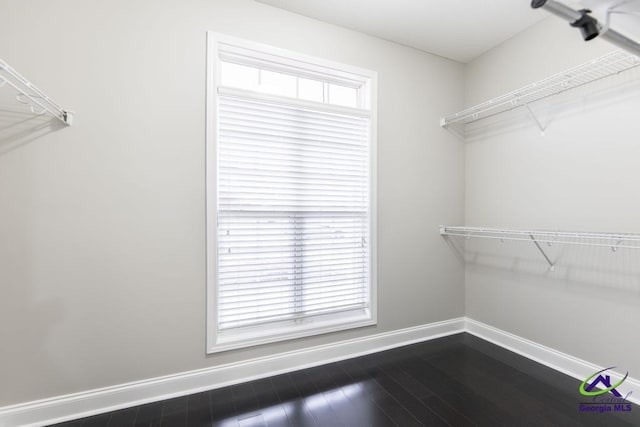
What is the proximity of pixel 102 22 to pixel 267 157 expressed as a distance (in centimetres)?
119

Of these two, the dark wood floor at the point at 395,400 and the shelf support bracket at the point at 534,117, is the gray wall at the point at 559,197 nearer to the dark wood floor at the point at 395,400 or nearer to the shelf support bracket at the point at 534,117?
the shelf support bracket at the point at 534,117

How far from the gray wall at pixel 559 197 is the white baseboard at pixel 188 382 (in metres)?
0.91

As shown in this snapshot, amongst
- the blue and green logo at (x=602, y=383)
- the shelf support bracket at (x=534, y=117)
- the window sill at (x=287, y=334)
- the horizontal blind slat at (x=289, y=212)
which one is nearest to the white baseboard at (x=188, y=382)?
the window sill at (x=287, y=334)

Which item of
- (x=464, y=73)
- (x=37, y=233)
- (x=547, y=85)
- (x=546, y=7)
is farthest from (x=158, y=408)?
(x=464, y=73)

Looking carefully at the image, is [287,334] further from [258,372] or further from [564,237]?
[564,237]

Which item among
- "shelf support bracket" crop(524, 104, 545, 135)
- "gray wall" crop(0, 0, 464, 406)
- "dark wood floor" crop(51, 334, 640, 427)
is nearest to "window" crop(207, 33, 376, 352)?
"gray wall" crop(0, 0, 464, 406)

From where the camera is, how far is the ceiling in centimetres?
205

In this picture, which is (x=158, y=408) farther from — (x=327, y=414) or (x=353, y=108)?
(x=353, y=108)

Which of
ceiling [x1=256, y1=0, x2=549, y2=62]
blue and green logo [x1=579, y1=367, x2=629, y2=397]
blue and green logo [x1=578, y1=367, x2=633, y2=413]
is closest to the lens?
blue and green logo [x1=578, y1=367, x2=633, y2=413]

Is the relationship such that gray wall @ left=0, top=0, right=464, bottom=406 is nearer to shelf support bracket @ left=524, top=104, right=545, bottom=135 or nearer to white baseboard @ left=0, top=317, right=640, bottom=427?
white baseboard @ left=0, top=317, right=640, bottom=427

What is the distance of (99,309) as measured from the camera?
1660 mm

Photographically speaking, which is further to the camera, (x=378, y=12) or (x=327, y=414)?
(x=378, y=12)

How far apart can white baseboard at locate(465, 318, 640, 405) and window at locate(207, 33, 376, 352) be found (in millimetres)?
1100

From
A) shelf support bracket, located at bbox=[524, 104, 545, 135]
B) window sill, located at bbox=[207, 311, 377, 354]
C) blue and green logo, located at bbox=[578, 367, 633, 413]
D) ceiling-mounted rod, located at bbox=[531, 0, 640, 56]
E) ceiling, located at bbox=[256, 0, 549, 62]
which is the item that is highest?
ceiling, located at bbox=[256, 0, 549, 62]
